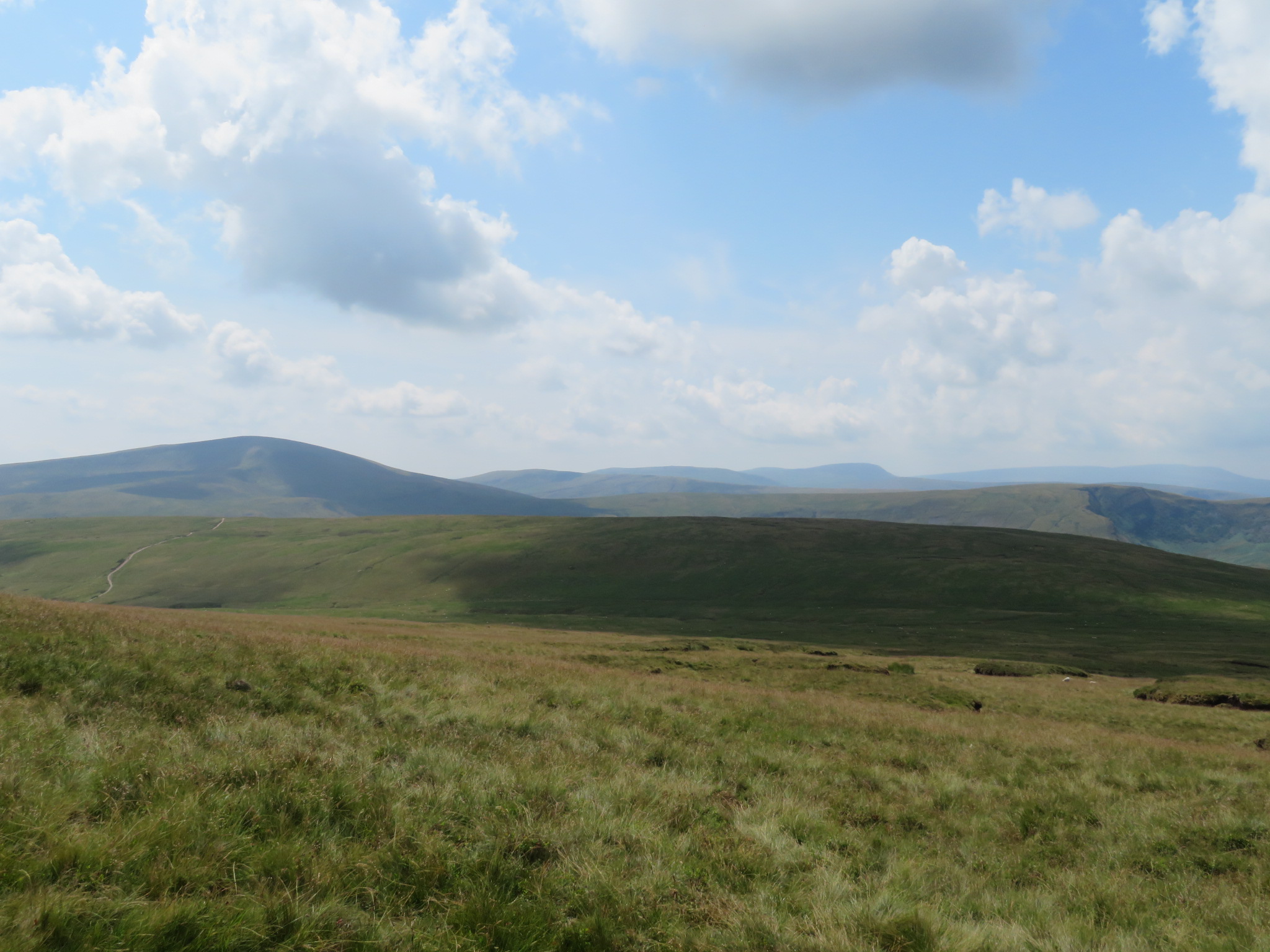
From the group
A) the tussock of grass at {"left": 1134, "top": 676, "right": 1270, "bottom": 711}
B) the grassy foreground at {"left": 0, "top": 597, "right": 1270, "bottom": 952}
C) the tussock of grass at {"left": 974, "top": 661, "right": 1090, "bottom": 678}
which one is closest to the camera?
the grassy foreground at {"left": 0, "top": 597, "right": 1270, "bottom": 952}

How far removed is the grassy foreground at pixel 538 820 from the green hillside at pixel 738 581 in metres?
54.2

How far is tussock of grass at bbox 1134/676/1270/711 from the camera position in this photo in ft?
101

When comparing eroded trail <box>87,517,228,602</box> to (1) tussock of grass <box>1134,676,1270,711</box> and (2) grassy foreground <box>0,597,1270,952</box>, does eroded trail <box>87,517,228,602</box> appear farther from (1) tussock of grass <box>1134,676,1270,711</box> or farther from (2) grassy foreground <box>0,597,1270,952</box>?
(1) tussock of grass <box>1134,676,1270,711</box>

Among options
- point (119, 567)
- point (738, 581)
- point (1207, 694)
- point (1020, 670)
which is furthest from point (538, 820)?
point (119, 567)

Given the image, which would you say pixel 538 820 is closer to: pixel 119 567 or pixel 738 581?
pixel 738 581

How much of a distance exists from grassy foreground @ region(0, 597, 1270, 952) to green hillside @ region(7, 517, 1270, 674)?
178ft

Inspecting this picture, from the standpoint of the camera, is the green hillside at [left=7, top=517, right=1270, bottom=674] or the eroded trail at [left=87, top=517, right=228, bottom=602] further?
the eroded trail at [left=87, top=517, right=228, bottom=602]

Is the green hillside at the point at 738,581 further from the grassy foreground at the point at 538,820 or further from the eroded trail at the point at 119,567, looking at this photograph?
the grassy foreground at the point at 538,820

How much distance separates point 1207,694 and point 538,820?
39.8 meters

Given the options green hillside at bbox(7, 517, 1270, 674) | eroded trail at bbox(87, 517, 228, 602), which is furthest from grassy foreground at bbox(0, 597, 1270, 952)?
eroded trail at bbox(87, 517, 228, 602)

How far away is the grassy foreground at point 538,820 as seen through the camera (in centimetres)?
501

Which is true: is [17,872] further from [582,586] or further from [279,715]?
[582,586]

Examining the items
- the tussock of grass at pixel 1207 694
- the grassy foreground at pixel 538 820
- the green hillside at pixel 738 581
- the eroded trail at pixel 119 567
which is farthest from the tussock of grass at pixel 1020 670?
the eroded trail at pixel 119 567

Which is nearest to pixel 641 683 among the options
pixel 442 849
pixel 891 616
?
pixel 442 849
